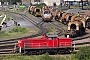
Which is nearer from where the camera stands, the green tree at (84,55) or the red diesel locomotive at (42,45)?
the green tree at (84,55)

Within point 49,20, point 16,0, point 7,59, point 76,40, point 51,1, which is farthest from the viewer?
point 16,0

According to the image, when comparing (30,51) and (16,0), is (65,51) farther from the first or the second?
(16,0)

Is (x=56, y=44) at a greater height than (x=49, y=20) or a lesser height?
greater

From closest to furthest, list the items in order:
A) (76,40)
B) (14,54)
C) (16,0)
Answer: (14,54), (76,40), (16,0)

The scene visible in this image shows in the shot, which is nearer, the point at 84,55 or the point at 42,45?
the point at 84,55

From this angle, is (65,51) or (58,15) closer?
(65,51)

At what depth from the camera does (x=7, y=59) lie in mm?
22766

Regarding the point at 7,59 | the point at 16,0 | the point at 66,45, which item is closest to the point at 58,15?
the point at 66,45

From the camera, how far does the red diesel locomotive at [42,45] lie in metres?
24.9

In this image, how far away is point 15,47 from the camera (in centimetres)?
2558

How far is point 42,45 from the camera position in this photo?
83.2 ft

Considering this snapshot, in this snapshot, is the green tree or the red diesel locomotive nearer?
the green tree

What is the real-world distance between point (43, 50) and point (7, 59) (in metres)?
4.24

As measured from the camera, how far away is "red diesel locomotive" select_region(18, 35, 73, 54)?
81.9ft
